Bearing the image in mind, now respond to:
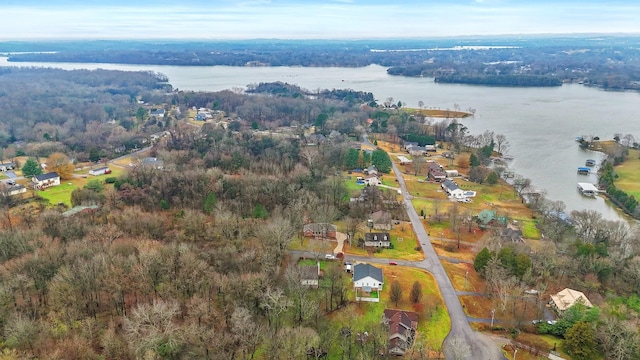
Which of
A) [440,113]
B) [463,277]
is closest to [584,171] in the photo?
[463,277]

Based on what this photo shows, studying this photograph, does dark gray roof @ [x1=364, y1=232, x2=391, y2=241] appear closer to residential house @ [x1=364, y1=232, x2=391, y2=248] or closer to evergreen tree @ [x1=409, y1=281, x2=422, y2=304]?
residential house @ [x1=364, y1=232, x2=391, y2=248]

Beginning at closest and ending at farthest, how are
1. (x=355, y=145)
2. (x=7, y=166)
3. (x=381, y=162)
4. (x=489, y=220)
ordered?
(x=489, y=220) < (x=381, y=162) < (x=7, y=166) < (x=355, y=145)

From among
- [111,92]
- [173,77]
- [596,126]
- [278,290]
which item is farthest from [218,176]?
[173,77]

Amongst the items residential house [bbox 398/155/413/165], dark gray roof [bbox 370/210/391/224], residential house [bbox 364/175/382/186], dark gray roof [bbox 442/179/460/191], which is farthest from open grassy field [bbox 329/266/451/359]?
residential house [bbox 398/155/413/165]

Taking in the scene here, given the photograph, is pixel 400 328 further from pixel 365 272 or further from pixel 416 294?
pixel 365 272

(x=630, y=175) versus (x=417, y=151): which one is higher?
(x=417, y=151)

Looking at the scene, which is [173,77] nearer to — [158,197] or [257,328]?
[158,197]

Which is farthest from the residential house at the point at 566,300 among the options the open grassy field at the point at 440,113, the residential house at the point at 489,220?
the open grassy field at the point at 440,113
